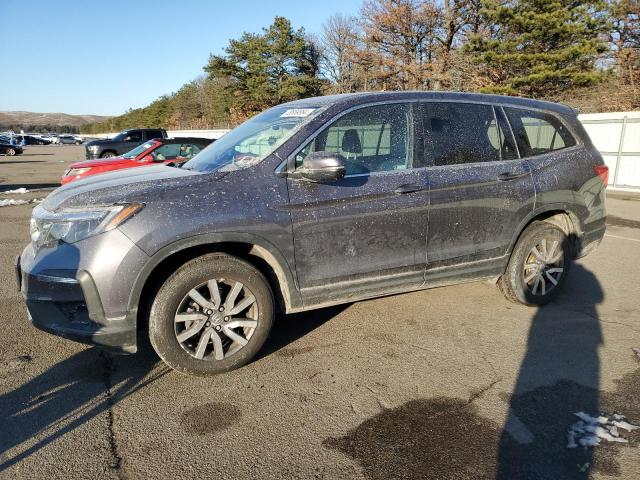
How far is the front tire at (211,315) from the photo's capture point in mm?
2980

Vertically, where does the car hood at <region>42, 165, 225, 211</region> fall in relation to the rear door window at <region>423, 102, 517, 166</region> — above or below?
below

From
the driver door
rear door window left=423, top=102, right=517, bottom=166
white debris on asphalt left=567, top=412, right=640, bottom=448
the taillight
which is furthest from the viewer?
the taillight

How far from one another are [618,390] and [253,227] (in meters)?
2.59

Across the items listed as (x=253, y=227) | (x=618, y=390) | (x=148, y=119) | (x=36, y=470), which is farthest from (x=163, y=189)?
(x=148, y=119)

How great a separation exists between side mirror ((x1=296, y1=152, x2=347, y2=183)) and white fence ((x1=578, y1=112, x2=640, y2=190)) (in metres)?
13.7

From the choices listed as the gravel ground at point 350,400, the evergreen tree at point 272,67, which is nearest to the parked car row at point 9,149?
the evergreen tree at point 272,67

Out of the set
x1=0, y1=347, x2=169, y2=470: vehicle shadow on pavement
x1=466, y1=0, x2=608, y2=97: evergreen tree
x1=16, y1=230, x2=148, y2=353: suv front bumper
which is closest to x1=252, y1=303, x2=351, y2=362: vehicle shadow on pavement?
x1=0, y1=347, x2=169, y2=470: vehicle shadow on pavement

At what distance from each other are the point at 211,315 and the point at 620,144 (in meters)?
15.5

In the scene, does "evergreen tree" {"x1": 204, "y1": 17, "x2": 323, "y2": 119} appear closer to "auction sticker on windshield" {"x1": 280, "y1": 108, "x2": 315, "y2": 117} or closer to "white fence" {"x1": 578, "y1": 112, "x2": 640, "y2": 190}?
"white fence" {"x1": 578, "y1": 112, "x2": 640, "y2": 190}

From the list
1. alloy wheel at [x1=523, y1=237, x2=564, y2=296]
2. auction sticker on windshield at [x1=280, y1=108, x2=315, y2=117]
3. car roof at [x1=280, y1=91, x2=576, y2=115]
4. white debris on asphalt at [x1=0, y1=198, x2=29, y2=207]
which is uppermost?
car roof at [x1=280, y1=91, x2=576, y2=115]

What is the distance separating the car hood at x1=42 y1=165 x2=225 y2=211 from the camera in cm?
290

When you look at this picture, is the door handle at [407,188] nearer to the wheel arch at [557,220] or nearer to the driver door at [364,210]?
the driver door at [364,210]

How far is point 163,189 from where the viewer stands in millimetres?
2975

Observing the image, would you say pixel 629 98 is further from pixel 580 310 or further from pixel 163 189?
pixel 163 189
